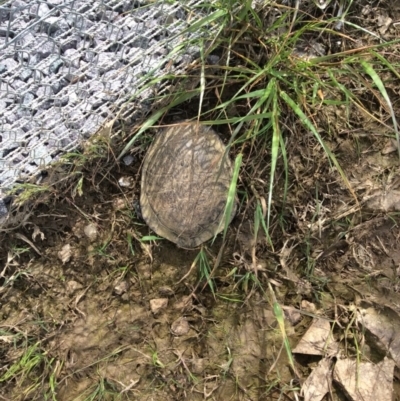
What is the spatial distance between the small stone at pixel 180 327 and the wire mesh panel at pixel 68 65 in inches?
27.5

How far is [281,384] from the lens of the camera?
1.82 m

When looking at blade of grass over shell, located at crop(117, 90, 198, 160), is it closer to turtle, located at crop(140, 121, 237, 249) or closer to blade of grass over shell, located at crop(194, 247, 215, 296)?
turtle, located at crop(140, 121, 237, 249)

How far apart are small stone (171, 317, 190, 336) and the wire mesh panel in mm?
699

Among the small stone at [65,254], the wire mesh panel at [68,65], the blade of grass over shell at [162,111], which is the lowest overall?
the small stone at [65,254]

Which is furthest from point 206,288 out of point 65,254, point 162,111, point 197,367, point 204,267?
point 162,111

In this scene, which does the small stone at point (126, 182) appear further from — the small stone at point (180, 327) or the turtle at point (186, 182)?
the small stone at point (180, 327)

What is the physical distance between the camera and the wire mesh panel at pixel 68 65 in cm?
173

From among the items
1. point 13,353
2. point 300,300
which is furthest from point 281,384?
point 13,353

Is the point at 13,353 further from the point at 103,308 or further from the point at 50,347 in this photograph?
the point at 103,308

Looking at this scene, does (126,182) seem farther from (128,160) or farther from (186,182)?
(186,182)

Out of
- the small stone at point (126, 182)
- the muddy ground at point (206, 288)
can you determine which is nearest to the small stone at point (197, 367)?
the muddy ground at point (206, 288)

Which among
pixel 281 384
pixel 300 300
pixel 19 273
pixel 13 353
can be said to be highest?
pixel 19 273

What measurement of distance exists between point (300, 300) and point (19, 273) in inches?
A: 38.0

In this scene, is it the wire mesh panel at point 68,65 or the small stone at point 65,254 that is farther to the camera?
the small stone at point 65,254
